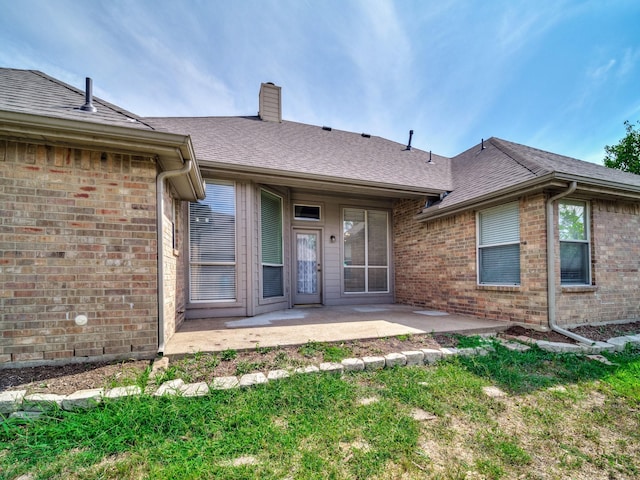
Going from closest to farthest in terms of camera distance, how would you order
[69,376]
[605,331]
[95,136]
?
[69,376] < [95,136] < [605,331]

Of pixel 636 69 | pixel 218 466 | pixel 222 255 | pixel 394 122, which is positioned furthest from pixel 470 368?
pixel 636 69

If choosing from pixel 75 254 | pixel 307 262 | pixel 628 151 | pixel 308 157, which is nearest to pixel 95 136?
pixel 75 254

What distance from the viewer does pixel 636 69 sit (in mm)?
8516

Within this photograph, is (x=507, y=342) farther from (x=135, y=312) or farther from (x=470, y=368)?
(x=135, y=312)

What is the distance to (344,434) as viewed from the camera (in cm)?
206

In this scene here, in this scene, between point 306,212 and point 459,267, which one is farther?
point 306,212

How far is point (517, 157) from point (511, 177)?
45.1 inches

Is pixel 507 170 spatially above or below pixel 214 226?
above

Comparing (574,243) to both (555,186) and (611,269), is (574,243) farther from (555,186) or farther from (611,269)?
(555,186)

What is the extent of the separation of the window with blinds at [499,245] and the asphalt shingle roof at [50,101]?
5.86m

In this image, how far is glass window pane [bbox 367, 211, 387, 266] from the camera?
8.07 metres

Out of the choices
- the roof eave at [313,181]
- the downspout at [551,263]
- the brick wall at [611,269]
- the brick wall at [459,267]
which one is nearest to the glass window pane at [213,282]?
the roof eave at [313,181]

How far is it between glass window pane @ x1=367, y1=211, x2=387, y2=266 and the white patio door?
1557 mm

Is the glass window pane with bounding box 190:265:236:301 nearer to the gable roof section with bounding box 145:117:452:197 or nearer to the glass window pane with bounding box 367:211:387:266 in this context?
the gable roof section with bounding box 145:117:452:197
